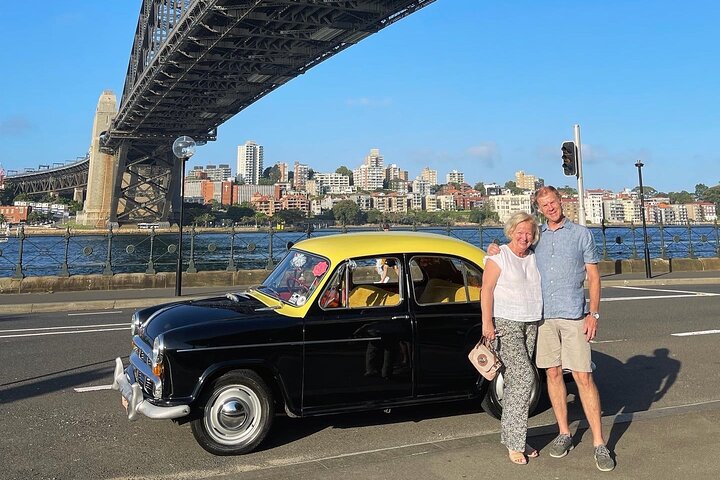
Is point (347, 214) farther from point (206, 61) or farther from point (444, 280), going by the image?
point (444, 280)

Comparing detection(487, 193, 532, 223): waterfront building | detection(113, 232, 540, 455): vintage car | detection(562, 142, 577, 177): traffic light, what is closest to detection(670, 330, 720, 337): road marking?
detection(113, 232, 540, 455): vintage car

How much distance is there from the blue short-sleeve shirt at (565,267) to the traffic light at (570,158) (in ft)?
39.9

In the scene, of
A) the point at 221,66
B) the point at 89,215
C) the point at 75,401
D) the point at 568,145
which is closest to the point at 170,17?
the point at 221,66

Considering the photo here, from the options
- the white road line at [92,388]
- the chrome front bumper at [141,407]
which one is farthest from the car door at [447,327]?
the white road line at [92,388]

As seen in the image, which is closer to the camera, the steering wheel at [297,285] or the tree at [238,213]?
the steering wheel at [297,285]

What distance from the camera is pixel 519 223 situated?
12.1 feet

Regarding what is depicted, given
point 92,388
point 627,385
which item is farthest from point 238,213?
point 627,385

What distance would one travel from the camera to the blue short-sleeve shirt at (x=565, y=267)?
3662 mm

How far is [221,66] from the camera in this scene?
50125 mm

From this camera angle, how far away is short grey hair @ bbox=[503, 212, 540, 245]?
3.70 m

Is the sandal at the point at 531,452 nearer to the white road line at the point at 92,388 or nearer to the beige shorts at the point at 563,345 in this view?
the beige shorts at the point at 563,345

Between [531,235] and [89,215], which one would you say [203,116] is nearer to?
[89,215]

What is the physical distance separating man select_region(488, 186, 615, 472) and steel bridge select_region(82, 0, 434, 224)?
32.0 meters

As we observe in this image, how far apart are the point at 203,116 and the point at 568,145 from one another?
57045 mm
